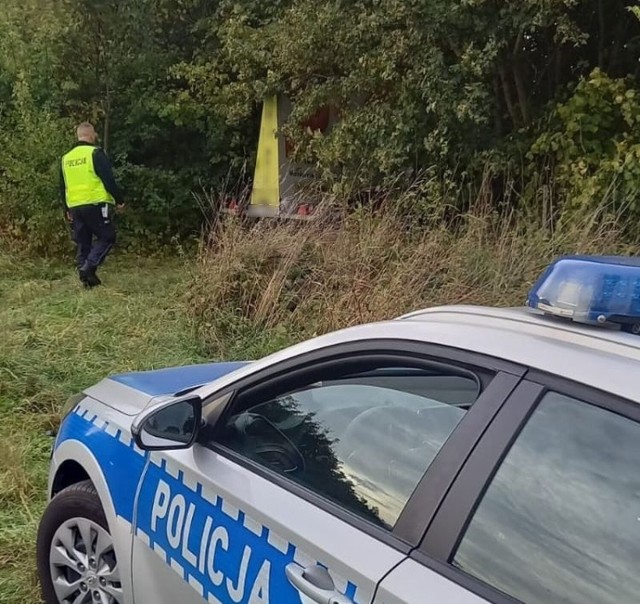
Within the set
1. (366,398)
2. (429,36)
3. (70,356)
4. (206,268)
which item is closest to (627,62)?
(429,36)

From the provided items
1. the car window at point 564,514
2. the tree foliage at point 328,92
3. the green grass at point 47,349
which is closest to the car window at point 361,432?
the car window at point 564,514

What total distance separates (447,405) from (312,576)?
1.65 feet

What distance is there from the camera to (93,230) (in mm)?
9672

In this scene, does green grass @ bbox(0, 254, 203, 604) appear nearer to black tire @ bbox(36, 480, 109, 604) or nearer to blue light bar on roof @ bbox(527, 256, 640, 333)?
black tire @ bbox(36, 480, 109, 604)

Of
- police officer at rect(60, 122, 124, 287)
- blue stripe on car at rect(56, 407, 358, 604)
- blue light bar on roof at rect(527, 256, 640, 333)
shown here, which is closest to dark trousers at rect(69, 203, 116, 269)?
police officer at rect(60, 122, 124, 287)

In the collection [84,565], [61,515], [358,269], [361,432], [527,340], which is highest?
[527,340]

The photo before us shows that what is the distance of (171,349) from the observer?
678 centimetres

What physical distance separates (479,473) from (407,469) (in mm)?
305

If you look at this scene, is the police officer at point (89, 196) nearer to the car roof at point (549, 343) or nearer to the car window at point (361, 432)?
the car window at point (361, 432)

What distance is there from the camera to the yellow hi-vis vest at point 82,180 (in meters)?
9.39

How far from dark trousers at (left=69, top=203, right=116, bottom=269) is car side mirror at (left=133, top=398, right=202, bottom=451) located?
7.32 m

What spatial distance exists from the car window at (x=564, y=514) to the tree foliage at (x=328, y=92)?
601cm

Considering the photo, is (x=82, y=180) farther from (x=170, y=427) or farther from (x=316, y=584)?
(x=316, y=584)

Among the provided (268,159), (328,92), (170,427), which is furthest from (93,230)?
(170,427)
